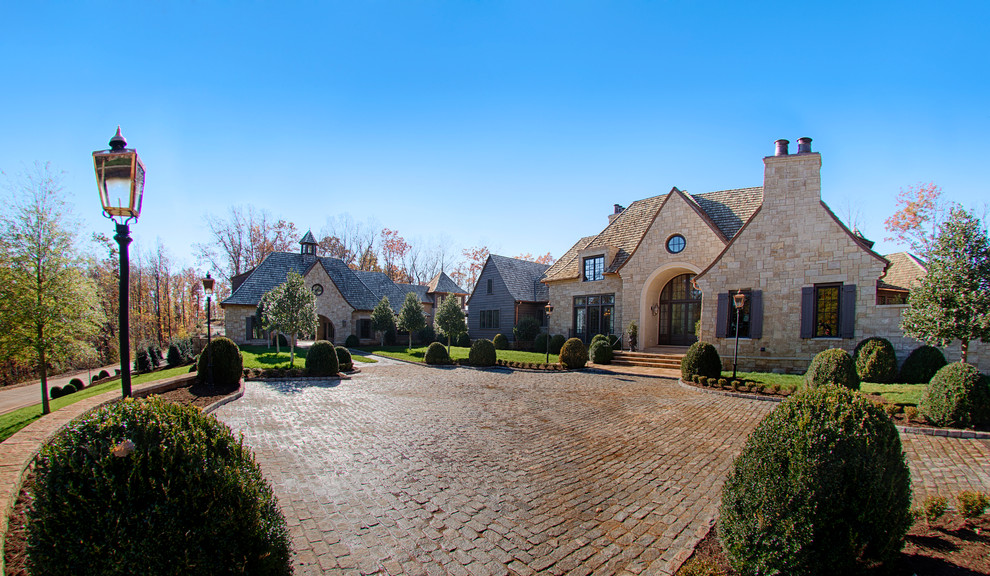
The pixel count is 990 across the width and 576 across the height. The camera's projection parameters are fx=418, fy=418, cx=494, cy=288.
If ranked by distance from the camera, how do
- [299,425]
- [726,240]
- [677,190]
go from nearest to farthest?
[299,425] → [726,240] → [677,190]

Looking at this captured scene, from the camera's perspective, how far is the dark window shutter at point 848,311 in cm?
1413

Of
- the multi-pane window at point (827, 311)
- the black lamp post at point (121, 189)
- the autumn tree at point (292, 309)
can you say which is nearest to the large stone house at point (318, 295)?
the autumn tree at point (292, 309)

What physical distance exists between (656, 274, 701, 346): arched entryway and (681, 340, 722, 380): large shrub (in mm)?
7295

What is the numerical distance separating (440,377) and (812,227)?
14.5 meters

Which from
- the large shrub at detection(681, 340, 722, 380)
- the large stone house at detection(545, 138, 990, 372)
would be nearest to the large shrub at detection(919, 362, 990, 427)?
the large shrub at detection(681, 340, 722, 380)

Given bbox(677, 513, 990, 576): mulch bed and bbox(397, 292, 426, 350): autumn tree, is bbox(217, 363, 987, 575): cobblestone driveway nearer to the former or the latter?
bbox(677, 513, 990, 576): mulch bed

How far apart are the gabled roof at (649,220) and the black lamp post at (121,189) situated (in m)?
19.5

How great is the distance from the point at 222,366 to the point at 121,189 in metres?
9.90

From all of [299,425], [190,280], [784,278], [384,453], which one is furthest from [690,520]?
[190,280]

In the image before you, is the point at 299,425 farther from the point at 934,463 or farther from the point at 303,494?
the point at 934,463

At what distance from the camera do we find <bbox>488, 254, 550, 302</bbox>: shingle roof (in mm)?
30656

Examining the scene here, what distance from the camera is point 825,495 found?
9.34 feet

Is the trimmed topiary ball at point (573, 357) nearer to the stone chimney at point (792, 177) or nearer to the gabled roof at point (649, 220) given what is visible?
the gabled roof at point (649, 220)

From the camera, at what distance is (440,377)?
15.3m
